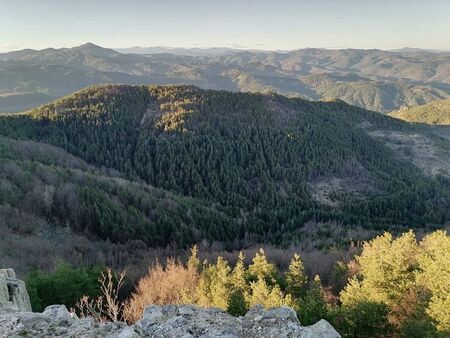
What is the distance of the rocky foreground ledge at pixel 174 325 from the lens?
49.9 feet

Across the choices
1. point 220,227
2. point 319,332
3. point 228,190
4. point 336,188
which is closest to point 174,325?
point 319,332

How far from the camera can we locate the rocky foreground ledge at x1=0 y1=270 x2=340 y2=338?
49.9ft

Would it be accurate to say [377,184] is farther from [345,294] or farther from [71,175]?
[345,294]

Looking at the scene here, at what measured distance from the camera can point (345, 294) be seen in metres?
35.8

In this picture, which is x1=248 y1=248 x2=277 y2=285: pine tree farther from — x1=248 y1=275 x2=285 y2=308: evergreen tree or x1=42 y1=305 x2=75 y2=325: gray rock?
x1=42 y1=305 x2=75 y2=325: gray rock

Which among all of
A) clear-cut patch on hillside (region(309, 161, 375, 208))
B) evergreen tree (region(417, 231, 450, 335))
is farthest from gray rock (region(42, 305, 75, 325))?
clear-cut patch on hillside (region(309, 161, 375, 208))

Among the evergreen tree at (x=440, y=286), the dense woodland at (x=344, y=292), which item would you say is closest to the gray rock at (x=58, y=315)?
the dense woodland at (x=344, y=292)

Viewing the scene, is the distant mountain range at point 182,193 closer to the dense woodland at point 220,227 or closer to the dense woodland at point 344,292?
the dense woodland at point 220,227

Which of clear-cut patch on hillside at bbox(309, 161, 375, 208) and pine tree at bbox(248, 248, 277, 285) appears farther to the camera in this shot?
clear-cut patch on hillside at bbox(309, 161, 375, 208)

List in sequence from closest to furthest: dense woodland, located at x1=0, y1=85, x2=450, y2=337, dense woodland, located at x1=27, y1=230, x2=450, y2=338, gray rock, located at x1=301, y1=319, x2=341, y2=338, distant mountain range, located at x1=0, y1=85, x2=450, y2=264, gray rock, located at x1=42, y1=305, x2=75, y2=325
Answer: gray rock, located at x1=301, y1=319, x2=341, y2=338
gray rock, located at x1=42, y1=305, x2=75, y2=325
dense woodland, located at x1=27, y1=230, x2=450, y2=338
dense woodland, located at x1=0, y1=85, x2=450, y2=337
distant mountain range, located at x1=0, y1=85, x2=450, y2=264

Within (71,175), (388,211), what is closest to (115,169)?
(71,175)

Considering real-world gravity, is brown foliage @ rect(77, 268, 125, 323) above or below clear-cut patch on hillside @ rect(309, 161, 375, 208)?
above

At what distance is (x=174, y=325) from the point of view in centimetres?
1574

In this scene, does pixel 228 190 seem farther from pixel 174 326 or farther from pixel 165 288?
pixel 174 326
